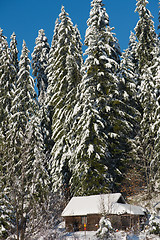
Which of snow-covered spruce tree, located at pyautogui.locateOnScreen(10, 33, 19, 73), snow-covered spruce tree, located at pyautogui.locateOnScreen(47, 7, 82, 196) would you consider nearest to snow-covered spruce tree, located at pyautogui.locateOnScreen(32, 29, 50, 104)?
snow-covered spruce tree, located at pyautogui.locateOnScreen(10, 33, 19, 73)

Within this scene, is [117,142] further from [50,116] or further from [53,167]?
[50,116]

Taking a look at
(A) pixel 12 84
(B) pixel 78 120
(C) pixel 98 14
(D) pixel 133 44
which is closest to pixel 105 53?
(C) pixel 98 14

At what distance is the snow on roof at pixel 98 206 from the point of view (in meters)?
22.5

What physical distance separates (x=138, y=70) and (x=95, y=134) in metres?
16.5

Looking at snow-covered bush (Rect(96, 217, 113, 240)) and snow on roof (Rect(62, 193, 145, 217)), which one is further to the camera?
snow on roof (Rect(62, 193, 145, 217))

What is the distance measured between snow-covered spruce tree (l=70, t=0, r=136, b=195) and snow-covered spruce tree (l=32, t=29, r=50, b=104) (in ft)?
63.0

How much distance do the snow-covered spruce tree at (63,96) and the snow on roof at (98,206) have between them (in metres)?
5.96

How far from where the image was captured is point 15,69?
39.8 meters

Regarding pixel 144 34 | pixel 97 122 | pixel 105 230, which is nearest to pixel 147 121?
pixel 97 122

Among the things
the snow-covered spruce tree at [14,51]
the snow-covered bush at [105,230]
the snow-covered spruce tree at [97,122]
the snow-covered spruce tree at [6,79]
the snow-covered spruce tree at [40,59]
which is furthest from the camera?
the snow-covered spruce tree at [40,59]

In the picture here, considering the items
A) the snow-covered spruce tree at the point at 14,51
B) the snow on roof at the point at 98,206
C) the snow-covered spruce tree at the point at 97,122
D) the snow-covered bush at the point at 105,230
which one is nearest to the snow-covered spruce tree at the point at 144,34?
the snow-covered spruce tree at the point at 97,122

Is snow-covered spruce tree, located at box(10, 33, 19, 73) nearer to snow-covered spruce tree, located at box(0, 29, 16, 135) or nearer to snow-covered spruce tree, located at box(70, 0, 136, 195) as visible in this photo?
snow-covered spruce tree, located at box(0, 29, 16, 135)

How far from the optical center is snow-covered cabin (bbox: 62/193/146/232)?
22.4 meters

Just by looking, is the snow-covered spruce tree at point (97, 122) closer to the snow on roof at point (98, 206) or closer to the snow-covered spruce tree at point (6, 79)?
the snow on roof at point (98, 206)
